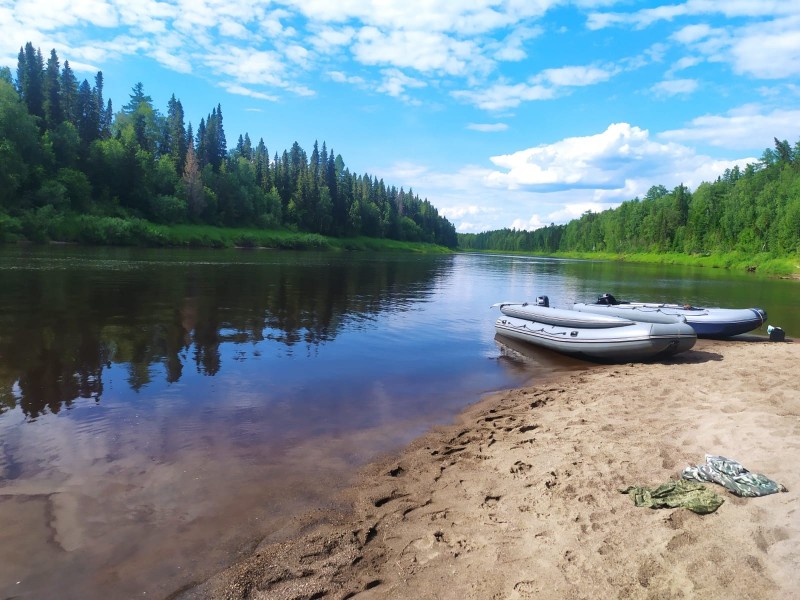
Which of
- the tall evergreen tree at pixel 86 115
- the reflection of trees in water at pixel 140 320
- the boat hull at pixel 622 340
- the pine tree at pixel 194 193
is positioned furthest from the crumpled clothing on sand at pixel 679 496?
the tall evergreen tree at pixel 86 115

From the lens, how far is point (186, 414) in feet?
27.3

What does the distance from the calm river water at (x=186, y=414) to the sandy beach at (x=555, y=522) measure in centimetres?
70

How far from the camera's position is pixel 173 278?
28.4m

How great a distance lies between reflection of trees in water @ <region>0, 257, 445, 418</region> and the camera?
1015 cm

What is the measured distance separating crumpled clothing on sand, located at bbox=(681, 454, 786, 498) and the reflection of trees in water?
376 inches

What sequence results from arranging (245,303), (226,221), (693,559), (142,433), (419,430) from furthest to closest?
(226,221)
(245,303)
(419,430)
(142,433)
(693,559)

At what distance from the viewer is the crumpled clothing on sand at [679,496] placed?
172 inches

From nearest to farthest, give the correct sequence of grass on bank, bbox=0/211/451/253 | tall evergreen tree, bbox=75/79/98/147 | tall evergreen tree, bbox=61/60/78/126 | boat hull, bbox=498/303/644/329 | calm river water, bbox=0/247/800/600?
calm river water, bbox=0/247/800/600 → boat hull, bbox=498/303/644/329 → grass on bank, bbox=0/211/451/253 → tall evergreen tree, bbox=75/79/98/147 → tall evergreen tree, bbox=61/60/78/126

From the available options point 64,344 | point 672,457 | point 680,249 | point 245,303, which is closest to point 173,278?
point 245,303

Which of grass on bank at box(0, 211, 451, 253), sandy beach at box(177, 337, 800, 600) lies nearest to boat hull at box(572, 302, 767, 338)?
sandy beach at box(177, 337, 800, 600)

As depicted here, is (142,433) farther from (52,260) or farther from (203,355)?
(52,260)

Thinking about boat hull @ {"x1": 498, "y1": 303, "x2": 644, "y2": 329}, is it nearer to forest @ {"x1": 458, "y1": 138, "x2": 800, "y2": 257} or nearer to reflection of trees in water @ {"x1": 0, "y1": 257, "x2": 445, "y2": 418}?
reflection of trees in water @ {"x1": 0, "y1": 257, "x2": 445, "y2": 418}

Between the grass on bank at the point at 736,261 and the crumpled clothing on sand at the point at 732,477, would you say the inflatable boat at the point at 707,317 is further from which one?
the grass on bank at the point at 736,261

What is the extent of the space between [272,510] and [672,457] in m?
4.87
